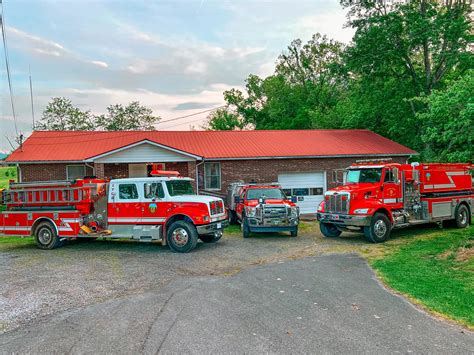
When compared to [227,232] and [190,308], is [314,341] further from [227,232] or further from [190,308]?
[227,232]

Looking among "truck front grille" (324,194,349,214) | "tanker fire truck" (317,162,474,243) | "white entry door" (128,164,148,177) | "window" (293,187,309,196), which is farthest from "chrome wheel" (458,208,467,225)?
"white entry door" (128,164,148,177)

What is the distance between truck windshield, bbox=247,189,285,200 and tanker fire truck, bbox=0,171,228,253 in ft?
7.77

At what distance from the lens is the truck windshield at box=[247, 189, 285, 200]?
48.4 ft

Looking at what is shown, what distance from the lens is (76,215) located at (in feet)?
40.3

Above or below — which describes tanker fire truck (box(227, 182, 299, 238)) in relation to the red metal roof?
below

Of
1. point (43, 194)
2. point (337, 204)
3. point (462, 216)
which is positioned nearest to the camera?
point (43, 194)

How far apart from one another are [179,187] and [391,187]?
7459 millimetres

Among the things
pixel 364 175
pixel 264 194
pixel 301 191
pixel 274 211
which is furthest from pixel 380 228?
pixel 301 191

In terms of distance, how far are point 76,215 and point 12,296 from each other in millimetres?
5039

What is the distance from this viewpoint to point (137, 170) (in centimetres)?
2109

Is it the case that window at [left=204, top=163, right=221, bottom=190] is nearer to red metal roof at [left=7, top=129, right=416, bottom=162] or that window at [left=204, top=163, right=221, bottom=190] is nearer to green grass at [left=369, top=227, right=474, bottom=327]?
red metal roof at [left=7, top=129, right=416, bottom=162]

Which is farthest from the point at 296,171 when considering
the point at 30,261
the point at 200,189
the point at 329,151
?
the point at 30,261

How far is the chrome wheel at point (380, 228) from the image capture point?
12991mm

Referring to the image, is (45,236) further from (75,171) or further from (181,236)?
(75,171)
